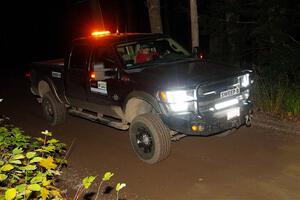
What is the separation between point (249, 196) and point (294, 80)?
5764 mm

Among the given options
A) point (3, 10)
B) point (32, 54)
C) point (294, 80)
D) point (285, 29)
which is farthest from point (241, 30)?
point (3, 10)

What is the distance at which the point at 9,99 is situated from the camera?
12180 millimetres

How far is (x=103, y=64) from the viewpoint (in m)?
6.64

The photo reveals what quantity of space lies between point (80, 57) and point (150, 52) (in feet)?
4.60

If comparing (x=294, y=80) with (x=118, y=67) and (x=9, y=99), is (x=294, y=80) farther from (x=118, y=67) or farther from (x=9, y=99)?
(x=9, y=99)

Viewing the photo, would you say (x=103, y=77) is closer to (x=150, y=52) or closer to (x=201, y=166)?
(x=150, y=52)

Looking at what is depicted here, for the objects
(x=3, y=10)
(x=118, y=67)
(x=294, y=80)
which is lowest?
(x=294, y=80)

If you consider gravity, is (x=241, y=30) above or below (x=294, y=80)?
above

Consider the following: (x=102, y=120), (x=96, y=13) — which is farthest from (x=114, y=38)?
(x=96, y=13)

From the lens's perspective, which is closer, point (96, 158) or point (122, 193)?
point (122, 193)

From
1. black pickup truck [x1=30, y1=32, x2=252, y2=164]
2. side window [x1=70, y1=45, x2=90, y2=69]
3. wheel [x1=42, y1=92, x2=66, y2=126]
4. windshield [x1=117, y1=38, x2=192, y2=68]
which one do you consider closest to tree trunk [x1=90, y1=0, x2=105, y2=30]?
wheel [x1=42, y1=92, x2=66, y2=126]

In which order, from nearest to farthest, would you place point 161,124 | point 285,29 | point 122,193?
1. point 122,193
2. point 161,124
3. point 285,29

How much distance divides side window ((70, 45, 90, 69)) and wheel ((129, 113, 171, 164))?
1.86m

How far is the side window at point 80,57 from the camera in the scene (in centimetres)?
736
